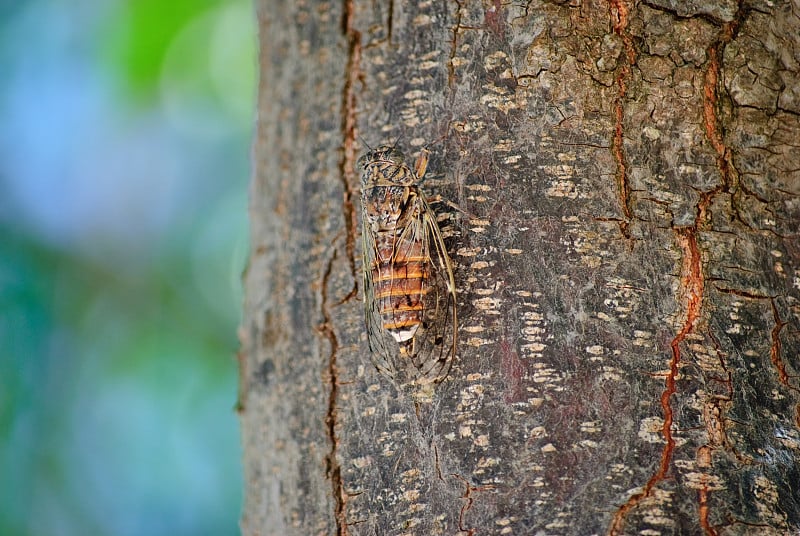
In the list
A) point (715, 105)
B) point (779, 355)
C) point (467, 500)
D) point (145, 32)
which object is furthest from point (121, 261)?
point (779, 355)

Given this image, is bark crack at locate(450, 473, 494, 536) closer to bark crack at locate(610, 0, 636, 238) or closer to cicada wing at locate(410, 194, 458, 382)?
cicada wing at locate(410, 194, 458, 382)

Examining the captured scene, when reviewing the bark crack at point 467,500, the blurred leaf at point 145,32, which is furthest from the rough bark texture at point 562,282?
the blurred leaf at point 145,32

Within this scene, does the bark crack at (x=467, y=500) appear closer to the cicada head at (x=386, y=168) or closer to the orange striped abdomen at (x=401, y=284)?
the orange striped abdomen at (x=401, y=284)

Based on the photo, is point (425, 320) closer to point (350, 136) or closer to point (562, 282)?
point (562, 282)

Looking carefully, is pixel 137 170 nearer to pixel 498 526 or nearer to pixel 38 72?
pixel 38 72

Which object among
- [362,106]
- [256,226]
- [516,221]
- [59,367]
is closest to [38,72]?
[59,367]

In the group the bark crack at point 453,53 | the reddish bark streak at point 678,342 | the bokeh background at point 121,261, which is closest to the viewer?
the reddish bark streak at point 678,342
